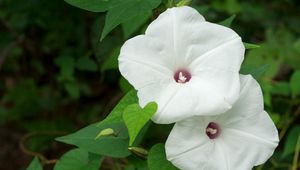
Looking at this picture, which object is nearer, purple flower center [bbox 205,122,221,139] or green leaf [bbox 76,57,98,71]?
purple flower center [bbox 205,122,221,139]

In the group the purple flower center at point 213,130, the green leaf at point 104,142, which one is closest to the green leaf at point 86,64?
the green leaf at point 104,142

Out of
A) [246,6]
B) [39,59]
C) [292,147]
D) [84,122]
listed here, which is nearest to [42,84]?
[39,59]

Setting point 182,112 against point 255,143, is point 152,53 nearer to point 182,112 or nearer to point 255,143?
point 182,112

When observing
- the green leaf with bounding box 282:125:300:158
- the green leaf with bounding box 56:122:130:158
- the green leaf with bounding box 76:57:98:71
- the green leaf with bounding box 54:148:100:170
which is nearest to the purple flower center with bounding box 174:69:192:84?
the green leaf with bounding box 56:122:130:158

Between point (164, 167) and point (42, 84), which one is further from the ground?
point (164, 167)

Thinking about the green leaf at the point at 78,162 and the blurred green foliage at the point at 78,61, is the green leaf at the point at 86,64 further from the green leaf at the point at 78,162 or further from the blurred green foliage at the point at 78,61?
the green leaf at the point at 78,162

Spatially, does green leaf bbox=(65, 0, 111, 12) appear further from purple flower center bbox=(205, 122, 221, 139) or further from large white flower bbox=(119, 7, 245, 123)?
purple flower center bbox=(205, 122, 221, 139)

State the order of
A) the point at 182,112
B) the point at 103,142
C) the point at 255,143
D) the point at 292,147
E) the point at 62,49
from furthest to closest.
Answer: the point at 62,49, the point at 292,147, the point at 103,142, the point at 255,143, the point at 182,112
